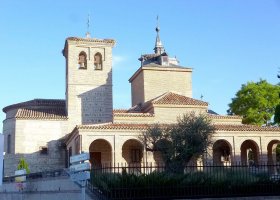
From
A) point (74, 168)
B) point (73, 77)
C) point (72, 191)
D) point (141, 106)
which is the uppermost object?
point (73, 77)

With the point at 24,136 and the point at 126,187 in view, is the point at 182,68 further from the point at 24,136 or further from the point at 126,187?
the point at 126,187

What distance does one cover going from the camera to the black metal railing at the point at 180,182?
14.0 metres

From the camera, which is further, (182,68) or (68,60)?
(182,68)

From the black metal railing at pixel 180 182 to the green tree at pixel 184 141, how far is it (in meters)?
8.73

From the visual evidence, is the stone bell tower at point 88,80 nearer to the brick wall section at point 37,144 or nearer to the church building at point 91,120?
the church building at point 91,120

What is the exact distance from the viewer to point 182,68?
42.8 meters

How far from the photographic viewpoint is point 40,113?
3722 cm

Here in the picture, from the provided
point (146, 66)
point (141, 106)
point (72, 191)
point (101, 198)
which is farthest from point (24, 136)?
point (101, 198)

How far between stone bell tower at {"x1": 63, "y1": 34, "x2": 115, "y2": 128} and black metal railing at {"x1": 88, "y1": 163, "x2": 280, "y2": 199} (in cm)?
2196

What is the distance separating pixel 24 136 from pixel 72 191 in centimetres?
2122

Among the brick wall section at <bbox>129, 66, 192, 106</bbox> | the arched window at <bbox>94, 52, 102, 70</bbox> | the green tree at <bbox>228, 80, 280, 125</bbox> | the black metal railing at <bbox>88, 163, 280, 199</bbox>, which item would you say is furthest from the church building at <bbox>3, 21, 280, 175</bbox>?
the black metal railing at <bbox>88, 163, 280, 199</bbox>

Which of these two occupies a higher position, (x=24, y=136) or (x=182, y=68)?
(x=182, y=68)

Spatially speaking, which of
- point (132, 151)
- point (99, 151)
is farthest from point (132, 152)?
point (99, 151)

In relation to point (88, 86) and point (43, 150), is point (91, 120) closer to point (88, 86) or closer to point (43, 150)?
point (88, 86)
